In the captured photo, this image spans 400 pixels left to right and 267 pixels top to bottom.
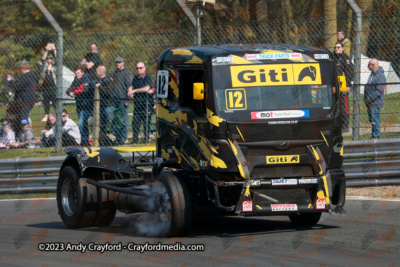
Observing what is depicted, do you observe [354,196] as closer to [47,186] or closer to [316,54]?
[316,54]

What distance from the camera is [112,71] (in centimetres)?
1427

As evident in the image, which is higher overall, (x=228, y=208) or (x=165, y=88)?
(x=165, y=88)

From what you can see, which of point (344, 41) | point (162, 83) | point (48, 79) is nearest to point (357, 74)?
point (344, 41)

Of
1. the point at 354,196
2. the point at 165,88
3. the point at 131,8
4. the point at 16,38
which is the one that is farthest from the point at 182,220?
the point at 131,8

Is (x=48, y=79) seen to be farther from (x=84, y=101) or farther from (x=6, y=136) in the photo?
(x=6, y=136)

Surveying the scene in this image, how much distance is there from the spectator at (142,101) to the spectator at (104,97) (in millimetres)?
640

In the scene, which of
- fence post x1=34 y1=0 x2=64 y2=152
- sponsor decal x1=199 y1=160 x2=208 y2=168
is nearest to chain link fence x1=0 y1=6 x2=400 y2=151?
fence post x1=34 y1=0 x2=64 y2=152

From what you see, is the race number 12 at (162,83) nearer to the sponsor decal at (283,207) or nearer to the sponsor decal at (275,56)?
the sponsor decal at (275,56)

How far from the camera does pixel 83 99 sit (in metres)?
14.4

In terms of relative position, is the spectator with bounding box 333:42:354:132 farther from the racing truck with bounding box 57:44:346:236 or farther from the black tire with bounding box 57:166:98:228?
the black tire with bounding box 57:166:98:228

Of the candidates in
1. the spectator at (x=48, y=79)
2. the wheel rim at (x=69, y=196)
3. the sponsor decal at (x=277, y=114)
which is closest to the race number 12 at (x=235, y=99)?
the sponsor decal at (x=277, y=114)

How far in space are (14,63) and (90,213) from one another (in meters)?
6.70

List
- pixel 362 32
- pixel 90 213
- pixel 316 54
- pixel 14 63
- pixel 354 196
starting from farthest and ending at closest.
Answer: pixel 14 63, pixel 362 32, pixel 354 196, pixel 90 213, pixel 316 54

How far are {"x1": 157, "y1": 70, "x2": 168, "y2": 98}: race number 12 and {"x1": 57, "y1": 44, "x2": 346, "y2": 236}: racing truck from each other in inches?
1.0
